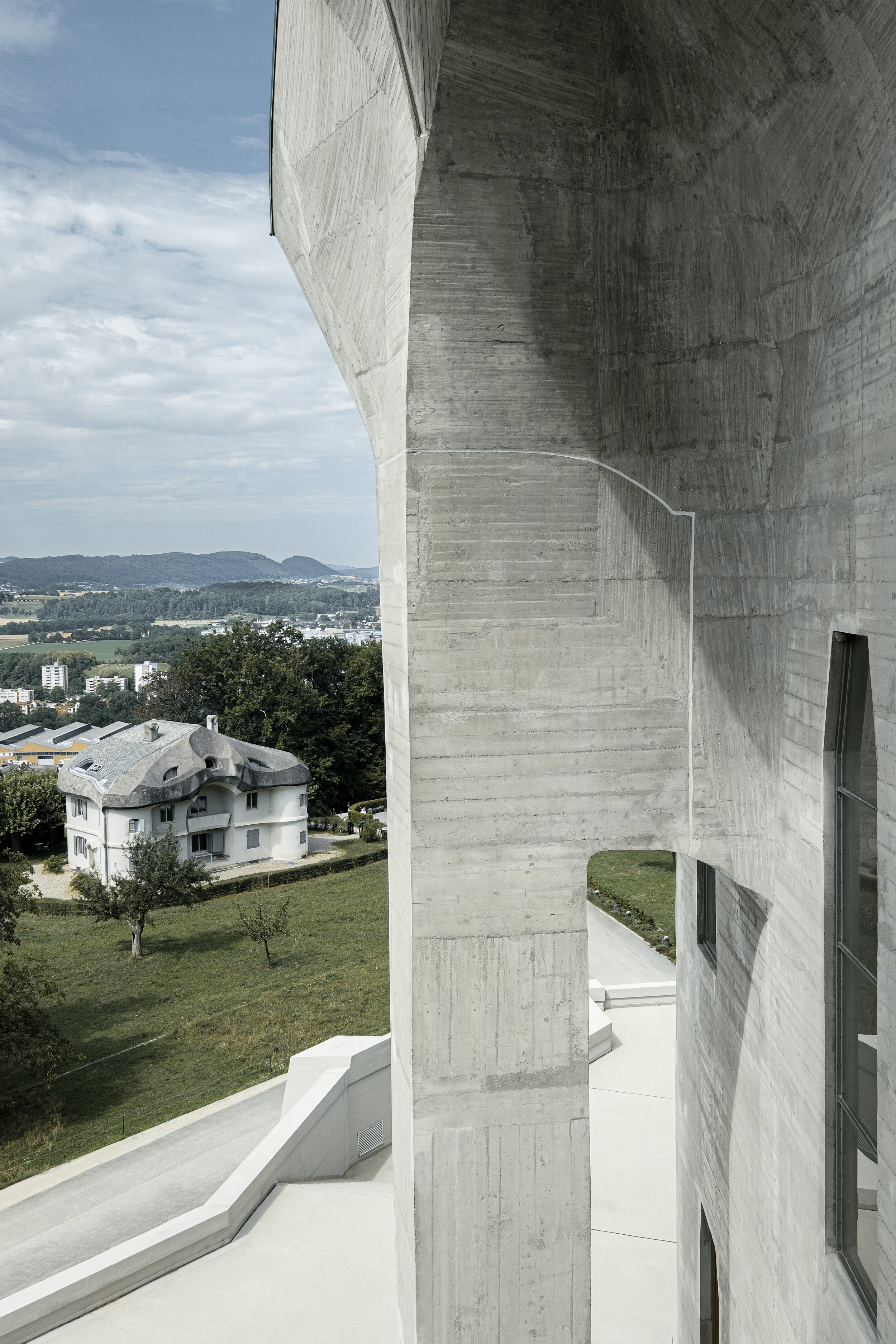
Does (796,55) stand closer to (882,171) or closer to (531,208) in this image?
(882,171)

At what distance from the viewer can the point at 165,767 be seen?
112ft

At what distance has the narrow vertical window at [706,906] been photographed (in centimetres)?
845

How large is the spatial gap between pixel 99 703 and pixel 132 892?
6157 centimetres

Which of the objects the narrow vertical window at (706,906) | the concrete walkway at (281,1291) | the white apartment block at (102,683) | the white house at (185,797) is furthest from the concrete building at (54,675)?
the narrow vertical window at (706,906)

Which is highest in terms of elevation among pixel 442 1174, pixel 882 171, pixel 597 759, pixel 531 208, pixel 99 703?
pixel 531 208

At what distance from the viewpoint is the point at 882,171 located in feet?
13.9

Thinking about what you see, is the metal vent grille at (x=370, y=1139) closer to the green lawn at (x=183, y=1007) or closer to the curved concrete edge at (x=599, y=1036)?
the curved concrete edge at (x=599, y=1036)

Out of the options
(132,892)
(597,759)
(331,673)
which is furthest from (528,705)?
(331,673)

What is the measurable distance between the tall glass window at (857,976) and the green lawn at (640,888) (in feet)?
64.4

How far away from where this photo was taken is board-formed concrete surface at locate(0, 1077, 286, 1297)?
1255 cm

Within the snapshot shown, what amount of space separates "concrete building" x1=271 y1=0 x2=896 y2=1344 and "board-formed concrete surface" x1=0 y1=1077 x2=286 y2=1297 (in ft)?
24.8

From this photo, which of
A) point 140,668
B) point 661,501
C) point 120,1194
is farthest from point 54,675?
point 661,501

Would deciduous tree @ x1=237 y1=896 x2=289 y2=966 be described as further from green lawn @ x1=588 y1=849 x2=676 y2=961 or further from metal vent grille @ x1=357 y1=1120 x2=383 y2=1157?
metal vent grille @ x1=357 y1=1120 x2=383 y2=1157

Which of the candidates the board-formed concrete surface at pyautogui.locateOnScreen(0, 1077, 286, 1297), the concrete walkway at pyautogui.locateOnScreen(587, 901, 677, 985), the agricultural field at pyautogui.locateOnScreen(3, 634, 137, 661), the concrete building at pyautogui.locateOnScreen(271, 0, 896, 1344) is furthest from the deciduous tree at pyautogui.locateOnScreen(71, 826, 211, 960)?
the agricultural field at pyautogui.locateOnScreen(3, 634, 137, 661)
